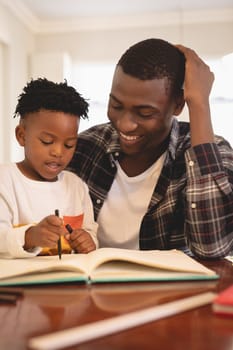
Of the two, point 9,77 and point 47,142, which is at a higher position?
point 9,77

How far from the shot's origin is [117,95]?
1104mm

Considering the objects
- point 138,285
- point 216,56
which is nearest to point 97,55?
point 216,56

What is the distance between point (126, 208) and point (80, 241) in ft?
1.10

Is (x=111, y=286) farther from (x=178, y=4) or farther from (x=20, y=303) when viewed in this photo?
(x=178, y=4)

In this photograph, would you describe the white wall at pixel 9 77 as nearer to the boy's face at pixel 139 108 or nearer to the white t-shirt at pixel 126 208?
the white t-shirt at pixel 126 208

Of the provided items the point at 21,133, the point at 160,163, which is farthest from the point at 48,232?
the point at 160,163

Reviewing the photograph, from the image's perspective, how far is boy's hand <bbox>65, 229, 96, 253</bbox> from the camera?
0.92m

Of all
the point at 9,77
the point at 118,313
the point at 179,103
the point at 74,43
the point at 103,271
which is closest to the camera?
the point at 118,313

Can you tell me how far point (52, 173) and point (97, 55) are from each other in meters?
3.62

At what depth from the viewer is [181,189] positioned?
45.2 inches

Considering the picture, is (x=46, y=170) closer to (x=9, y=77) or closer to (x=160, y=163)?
(x=160, y=163)

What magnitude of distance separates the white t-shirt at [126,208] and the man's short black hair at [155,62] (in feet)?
0.72

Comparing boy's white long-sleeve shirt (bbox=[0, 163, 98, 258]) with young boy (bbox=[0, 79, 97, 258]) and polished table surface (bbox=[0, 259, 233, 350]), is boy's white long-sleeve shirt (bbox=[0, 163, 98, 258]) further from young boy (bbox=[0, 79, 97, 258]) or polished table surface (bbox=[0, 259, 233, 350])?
polished table surface (bbox=[0, 259, 233, 350])

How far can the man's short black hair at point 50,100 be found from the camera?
1.09 m
